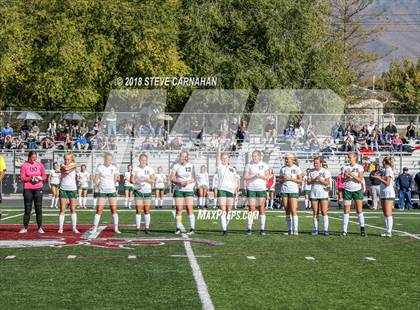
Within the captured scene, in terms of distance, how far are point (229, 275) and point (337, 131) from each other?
28.8m

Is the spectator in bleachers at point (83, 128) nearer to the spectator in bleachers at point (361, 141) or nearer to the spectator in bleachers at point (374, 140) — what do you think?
the spectator in bleachers at point (361, 141)

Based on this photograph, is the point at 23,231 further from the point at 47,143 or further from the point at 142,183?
the point at 47,143

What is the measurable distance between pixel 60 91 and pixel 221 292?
33164mm

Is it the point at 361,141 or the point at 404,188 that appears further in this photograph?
the point at 361,141

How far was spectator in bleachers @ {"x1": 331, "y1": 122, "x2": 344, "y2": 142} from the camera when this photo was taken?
41156 mm

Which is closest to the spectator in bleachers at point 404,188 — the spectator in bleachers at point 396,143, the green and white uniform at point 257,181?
the spectator in bleachers at point 396,143

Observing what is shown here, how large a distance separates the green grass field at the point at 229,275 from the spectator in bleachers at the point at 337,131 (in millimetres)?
21856

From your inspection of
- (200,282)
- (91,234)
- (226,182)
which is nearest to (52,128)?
(91,234)

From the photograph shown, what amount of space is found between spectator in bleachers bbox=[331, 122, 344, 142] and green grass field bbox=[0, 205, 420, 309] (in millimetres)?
21856

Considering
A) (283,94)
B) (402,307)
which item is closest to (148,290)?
(402,307)

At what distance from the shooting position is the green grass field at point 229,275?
10.8m

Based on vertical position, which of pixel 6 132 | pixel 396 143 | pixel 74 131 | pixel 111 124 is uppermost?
pixel 111 124

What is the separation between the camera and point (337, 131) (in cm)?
4119

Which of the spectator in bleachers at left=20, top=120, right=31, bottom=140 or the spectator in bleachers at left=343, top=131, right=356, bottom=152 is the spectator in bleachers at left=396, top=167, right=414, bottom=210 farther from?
the spectator in bleachers at left=20, top=120, right=31, bottom=140
